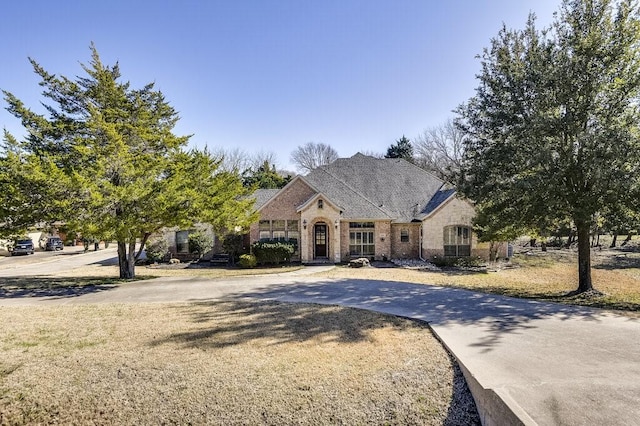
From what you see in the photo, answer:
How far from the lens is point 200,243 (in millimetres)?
27969

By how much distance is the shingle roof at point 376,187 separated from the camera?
27553 millimetres

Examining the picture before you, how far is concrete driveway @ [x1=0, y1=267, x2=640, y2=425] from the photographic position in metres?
5.38

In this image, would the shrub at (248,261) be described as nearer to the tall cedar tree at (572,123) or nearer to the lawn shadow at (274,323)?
the lawn shadow at (274,323)

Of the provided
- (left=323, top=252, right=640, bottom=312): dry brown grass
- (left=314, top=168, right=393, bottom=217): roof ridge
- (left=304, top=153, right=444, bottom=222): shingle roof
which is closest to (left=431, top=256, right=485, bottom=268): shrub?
(left=323, top=252, right=640, bottom=312): dry brown grass

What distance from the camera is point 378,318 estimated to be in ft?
34.3

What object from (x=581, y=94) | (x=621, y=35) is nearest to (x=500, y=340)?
(x=581, y=94)

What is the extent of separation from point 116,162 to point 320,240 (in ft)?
48.2

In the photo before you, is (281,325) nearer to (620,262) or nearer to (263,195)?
(263,195)

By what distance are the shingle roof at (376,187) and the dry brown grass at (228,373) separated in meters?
18.0

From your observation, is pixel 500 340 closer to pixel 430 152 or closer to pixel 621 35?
pixel 621 35

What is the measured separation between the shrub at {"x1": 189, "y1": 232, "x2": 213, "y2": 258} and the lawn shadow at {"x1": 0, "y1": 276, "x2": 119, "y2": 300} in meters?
9.42

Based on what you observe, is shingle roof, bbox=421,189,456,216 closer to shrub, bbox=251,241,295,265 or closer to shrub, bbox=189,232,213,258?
shrub, bbox=251,241,295,265

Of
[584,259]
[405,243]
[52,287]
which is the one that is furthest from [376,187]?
[52,287]

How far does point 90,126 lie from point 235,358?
1281 cm
